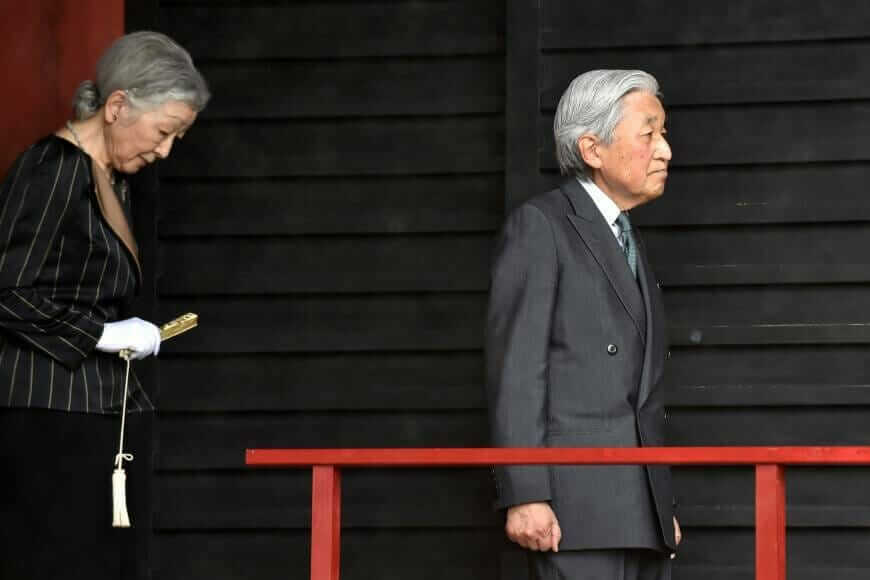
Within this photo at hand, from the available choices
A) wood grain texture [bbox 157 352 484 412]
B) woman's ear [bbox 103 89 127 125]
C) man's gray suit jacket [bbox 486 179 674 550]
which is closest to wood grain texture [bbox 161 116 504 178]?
wood grain texture [bbox 157 352 484 412]

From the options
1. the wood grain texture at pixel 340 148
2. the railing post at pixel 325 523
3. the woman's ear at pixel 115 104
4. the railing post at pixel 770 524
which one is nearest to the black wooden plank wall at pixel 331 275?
the wood grain texture at pixel 340 148

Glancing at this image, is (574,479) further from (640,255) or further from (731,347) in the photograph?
(731,347)

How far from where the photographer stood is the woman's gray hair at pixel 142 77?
11.3 feet

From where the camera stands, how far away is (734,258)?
161 inches

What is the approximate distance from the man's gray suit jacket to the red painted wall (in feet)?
4.01

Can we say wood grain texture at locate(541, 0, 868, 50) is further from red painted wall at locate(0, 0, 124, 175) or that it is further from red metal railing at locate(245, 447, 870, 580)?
red metal railing at locate(245, 447, 870, 580)

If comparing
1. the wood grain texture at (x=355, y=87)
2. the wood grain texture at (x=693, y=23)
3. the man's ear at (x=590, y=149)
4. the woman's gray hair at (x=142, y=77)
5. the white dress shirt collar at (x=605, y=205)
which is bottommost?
the white dress shirt collar at (x=605, y=205)

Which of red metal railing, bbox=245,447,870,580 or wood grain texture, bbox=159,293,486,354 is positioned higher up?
wood grain texture, bbox=159,293,486,354

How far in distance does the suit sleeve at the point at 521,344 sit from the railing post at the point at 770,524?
1.78 ft

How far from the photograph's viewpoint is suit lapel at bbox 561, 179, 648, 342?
344 centimetres

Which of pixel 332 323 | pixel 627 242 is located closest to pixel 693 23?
pixel 627 242

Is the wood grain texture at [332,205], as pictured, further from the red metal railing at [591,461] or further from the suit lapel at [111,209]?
the red metal railing at [591,461]

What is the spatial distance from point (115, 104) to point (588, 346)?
1.03 metres

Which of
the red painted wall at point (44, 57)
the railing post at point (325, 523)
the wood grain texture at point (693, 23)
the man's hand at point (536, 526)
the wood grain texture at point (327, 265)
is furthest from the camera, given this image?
the wood grain texture at point (327, 265)
